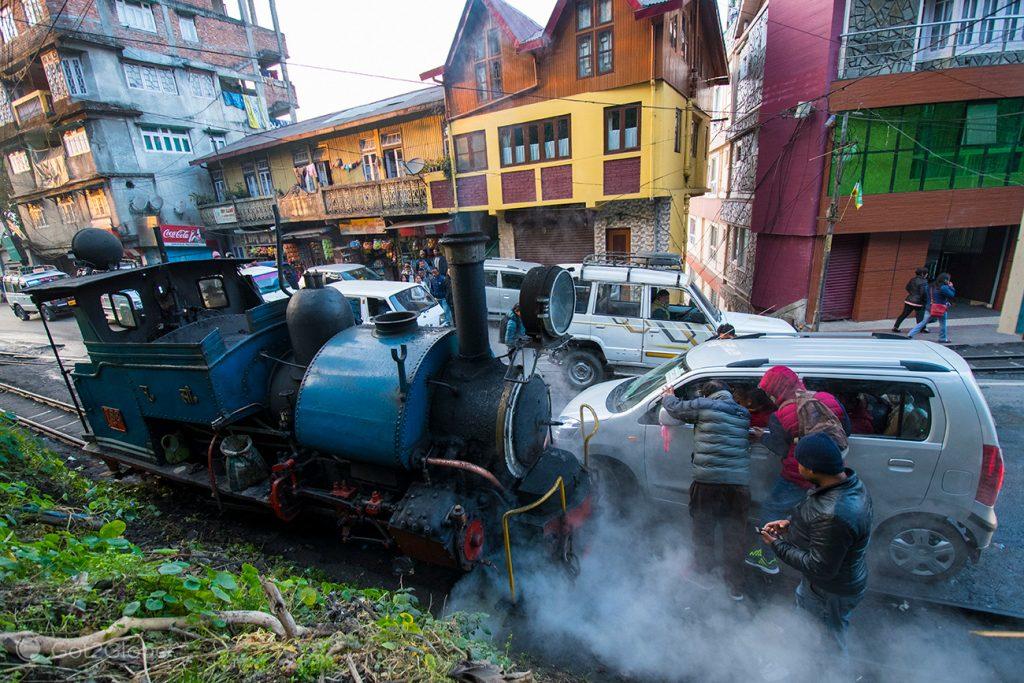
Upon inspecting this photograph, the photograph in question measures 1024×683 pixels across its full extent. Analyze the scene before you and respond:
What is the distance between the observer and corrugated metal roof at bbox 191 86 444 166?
18.1 metres

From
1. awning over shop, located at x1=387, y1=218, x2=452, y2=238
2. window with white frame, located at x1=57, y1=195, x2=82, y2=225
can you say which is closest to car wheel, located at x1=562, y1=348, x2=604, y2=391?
awning over shop, located at x1=387, y1=218, x2=452, y2=238

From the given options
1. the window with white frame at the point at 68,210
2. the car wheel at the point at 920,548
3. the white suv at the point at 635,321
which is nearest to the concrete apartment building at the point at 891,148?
the white suv at the point at 635,321

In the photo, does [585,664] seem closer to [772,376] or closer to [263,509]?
[772,376]

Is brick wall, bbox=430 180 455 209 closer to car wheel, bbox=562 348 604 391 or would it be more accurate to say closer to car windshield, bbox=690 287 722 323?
car wheel, bbox=562 348 604 391

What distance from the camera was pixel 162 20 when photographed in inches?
1000

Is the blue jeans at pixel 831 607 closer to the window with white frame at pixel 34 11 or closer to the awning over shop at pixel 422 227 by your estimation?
the awning over shop at pixel 422 227

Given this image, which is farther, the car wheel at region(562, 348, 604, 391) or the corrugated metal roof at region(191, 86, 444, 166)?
the corrugated metal roof at region(191, 86, 444, 166)

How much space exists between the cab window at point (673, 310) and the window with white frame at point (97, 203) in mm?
30655

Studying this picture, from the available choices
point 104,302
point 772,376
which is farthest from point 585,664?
point 104,302

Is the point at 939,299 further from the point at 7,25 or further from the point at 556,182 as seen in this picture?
the point at 7,25

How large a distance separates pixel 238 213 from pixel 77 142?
9478 millimetres

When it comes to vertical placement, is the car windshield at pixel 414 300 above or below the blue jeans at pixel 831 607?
above

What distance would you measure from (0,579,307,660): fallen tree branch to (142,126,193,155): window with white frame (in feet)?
107

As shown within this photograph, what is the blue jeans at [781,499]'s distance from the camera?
3.95 meters
